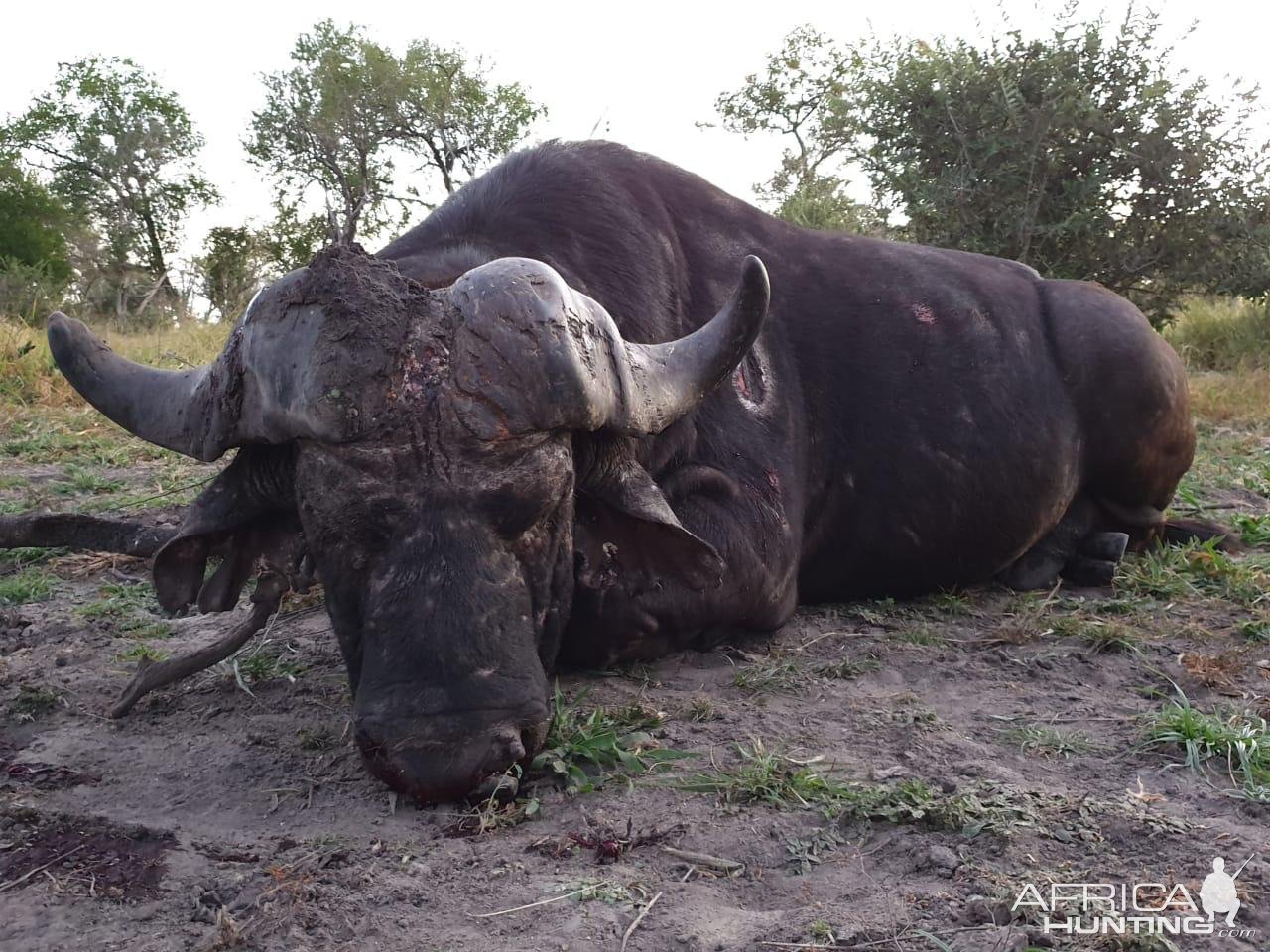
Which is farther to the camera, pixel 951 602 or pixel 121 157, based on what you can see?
pixel 121 157

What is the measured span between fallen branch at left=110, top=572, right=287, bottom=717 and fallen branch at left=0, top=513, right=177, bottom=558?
59.6 inches

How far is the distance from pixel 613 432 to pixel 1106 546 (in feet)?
8.57

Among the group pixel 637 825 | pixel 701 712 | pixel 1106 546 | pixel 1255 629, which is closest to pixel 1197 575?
pixel 1106 546

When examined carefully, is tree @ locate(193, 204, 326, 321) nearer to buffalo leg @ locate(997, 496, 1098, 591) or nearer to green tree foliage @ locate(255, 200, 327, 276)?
green tree foliage @ locate(255, 200, 327, 276)

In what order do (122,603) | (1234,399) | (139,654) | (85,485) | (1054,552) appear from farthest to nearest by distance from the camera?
(1234,399), (85,485), (1054,552), (122,603), (139,654)

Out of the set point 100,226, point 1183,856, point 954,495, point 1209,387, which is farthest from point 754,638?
point 100,226

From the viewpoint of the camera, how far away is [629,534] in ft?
10.0

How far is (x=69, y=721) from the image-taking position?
2.93m

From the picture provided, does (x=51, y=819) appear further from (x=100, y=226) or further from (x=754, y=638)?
(x=100, y=226)

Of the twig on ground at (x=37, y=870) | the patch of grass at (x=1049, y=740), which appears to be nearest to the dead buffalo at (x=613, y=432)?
the twig on ground at (x=37, y=870)

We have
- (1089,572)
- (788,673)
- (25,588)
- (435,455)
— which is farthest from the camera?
(1089,572)

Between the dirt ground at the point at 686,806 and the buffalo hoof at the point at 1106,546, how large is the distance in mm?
738

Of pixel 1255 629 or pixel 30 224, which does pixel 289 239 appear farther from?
pixel 1255 629

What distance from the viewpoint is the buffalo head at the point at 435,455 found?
234cm
